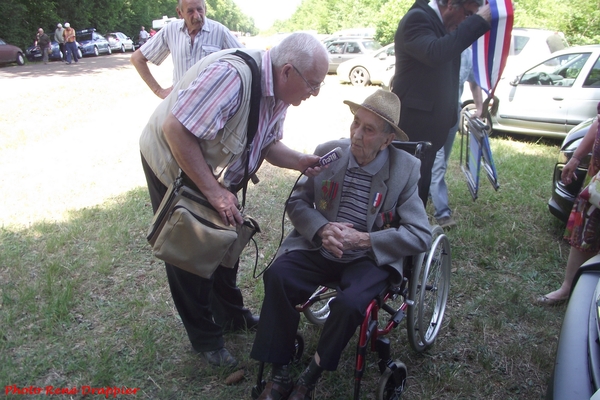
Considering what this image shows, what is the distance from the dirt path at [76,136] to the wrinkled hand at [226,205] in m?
3.00

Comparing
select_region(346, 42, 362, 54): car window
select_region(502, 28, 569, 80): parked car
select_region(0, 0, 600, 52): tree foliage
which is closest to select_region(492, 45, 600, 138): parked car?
select_region(502, 28, 569, 80): parked car

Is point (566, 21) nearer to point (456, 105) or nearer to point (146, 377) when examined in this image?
point (456, 105)

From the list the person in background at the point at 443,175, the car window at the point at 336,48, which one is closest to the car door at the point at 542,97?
the person in background at the point at 443,175

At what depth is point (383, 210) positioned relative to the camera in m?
2.61

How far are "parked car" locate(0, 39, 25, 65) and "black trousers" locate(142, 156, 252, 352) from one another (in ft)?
69.0

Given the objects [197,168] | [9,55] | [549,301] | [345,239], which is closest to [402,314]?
[345,239]

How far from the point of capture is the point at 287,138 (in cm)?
780

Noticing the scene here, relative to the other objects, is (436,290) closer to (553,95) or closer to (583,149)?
(583,149)

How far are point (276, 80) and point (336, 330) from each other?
1.18 metres

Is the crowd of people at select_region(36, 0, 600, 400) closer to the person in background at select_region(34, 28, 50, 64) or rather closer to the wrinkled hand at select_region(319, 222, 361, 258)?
the wrinkled hand at select_region(319, 222, 361, 258)

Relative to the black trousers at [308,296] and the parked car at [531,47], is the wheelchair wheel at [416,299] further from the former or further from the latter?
the parked car at [531,47]

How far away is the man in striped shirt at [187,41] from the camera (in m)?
3.85

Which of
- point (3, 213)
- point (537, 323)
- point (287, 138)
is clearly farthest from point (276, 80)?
point (287, 138)

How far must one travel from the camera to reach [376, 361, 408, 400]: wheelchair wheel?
7.66 ft
